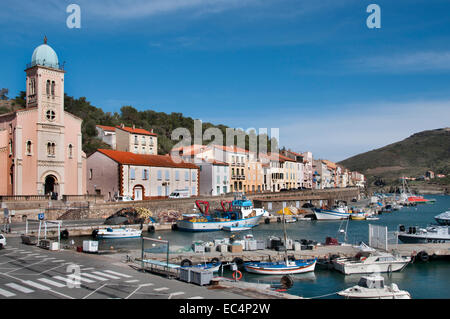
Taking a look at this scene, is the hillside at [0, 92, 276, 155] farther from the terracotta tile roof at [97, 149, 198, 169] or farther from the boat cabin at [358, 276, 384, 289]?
the boat cabin at [358, 276, 384, 289]

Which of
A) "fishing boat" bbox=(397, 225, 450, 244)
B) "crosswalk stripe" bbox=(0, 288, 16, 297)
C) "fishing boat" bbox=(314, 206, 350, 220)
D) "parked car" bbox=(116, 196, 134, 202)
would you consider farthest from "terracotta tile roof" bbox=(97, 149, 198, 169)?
"crosswalk stripe" bbox=(0, 288, 16, 297)

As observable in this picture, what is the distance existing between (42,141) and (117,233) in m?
19.1

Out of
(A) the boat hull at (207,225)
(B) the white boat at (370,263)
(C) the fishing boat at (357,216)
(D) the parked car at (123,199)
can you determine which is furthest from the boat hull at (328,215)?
(B) the white boat at (370,263)

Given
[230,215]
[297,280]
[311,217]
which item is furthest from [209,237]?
[311,217]

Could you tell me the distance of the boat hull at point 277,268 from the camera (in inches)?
1212

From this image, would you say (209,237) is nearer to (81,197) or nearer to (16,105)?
(81,197)

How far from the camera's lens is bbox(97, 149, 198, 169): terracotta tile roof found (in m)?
69.1

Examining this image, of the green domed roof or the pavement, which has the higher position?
the green domed roof

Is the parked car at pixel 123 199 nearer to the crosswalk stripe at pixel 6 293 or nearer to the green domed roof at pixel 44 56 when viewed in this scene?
the green domed roof at pixel 44 56

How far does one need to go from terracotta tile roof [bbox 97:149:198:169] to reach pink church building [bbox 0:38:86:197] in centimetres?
674

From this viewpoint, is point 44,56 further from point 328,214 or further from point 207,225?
point 328,214

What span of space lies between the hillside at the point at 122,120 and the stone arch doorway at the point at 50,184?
24217mm

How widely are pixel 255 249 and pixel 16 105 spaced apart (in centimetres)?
9099

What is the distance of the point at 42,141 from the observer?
195 feet
